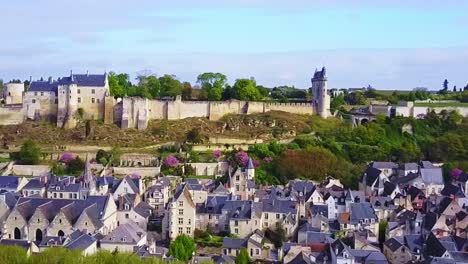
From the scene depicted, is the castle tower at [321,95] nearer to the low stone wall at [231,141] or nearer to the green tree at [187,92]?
the low stone wall at [231,141]

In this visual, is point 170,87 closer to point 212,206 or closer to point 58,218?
point 212,206

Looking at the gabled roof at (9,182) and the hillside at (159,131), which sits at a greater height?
the hillside at (159,131)

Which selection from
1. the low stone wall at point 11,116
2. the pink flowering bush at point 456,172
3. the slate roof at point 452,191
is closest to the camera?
the slate roof at point 452,191

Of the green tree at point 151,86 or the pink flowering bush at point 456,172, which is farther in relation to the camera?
the green tree at point 151,86

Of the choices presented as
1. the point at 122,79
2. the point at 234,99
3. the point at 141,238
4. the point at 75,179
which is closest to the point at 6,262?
the point at 141,238

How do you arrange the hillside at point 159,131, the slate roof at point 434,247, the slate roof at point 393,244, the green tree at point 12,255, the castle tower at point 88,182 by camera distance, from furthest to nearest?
the hillside at point 159,131 → the castle tower at point 88,182 → the slate roof at point 393,244 → the slate roof at point 434,247 → the green tree at point 12,255

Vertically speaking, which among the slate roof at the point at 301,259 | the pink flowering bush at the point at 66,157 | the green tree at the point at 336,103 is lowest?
the slate roof at the point at 301,259

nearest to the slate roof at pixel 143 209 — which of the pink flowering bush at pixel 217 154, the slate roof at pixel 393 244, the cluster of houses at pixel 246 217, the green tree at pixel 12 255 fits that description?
the cluster of houses at pixel 246 217
